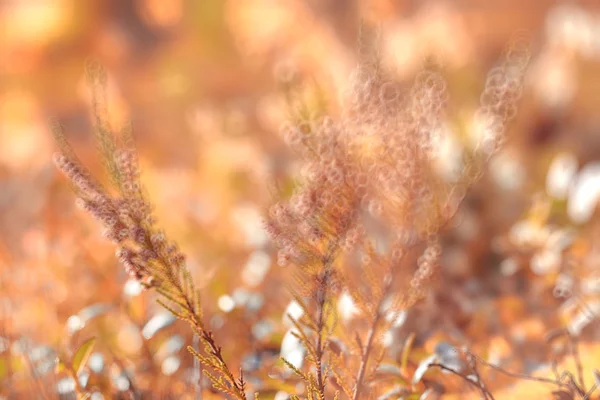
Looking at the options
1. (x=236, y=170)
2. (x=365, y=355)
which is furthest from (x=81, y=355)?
(x=236, y=170)

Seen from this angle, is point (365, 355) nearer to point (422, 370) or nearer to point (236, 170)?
point (422, 370)

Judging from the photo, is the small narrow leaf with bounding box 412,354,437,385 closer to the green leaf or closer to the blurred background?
the blurred background

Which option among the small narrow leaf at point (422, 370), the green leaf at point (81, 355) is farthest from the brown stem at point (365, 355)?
the green leaf at point (81, 355)

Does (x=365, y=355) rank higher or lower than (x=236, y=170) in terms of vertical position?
lower

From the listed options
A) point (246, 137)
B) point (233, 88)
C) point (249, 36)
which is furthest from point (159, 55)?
point (246, 137)

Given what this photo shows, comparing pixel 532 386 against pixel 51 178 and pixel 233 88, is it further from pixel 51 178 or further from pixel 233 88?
pixel 233 88

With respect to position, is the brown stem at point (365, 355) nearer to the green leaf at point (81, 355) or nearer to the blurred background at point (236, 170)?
the blurred background at point (236, 170)
